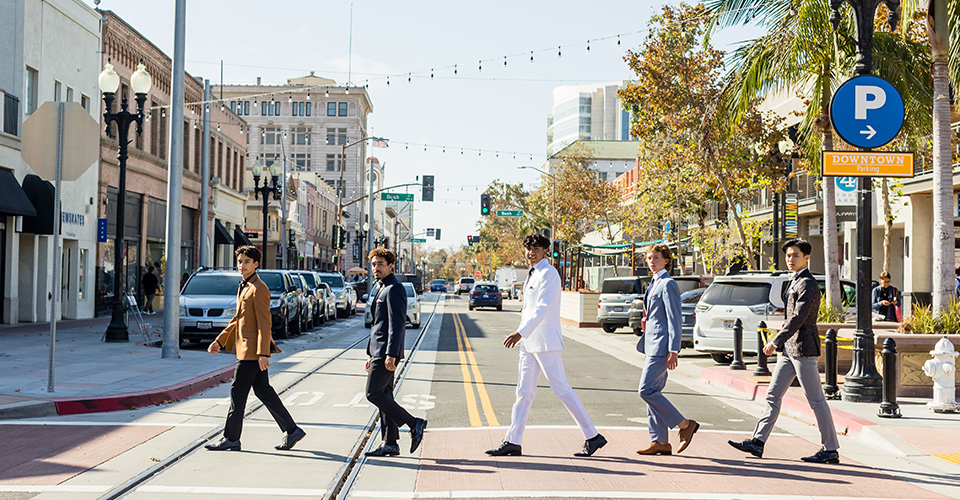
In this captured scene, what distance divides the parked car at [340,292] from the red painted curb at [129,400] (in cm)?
2582

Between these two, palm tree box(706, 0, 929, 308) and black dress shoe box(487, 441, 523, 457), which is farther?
palm tree box(706, 0, 929, 308)

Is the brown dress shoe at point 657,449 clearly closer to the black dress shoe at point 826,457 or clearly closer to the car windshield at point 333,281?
the black dress shoe at point 826,457

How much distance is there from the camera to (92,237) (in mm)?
32469

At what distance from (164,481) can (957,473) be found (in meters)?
6.63

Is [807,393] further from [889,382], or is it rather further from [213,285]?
[213,285]

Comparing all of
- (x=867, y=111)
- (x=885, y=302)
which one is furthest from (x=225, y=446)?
(x=885, y=302)

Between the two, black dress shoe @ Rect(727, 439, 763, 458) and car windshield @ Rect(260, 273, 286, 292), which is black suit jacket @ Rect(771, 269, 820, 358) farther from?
car windshield @ Rect(260, 273, 286, 292)

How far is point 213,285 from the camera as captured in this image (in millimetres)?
22938

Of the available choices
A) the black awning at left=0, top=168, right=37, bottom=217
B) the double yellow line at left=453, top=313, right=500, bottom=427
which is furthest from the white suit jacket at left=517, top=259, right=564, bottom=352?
the black awning at left=0, top=168, right=37, bottom=217

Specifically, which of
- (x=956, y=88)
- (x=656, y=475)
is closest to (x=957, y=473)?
(x=656, y=475)

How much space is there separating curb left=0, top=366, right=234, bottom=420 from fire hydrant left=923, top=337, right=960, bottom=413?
30.9ft

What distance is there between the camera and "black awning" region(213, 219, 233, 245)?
4906 cm

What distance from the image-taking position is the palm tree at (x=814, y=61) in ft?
55.1

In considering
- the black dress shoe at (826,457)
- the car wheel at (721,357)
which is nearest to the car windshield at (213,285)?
the car wheel at (721,357)
